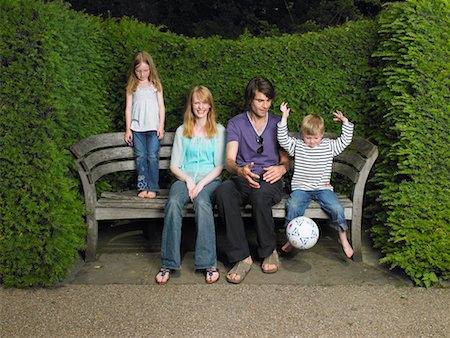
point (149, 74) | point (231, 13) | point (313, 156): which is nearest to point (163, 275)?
point (313, 156)

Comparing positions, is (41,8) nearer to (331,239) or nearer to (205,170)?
(205,170)

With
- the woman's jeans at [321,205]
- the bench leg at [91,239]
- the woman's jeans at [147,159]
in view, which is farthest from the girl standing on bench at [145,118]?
the woman's jeans at [321,205]

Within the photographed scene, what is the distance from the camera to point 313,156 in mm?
5578

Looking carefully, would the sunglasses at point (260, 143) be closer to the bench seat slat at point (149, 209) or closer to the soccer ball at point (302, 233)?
the bench seat slat at point (149, 209)

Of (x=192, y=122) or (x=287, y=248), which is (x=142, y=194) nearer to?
Result: (x=192, y=122)

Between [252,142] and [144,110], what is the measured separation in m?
1.11

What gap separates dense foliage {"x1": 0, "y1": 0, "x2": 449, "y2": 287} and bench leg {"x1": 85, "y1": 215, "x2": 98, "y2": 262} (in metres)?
0.07

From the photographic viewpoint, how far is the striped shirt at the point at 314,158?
5.57m

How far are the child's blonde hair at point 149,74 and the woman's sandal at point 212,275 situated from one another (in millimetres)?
1869

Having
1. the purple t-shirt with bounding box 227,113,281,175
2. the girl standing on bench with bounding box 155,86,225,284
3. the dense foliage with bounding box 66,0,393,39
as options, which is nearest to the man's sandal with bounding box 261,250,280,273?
the girl standing on bench with bounding box 155,86,225,284

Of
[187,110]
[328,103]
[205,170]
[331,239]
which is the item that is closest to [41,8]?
[187,110]

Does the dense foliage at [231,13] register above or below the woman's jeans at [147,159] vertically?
above

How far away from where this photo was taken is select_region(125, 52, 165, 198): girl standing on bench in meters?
5.93

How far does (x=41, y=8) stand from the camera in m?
4.78
